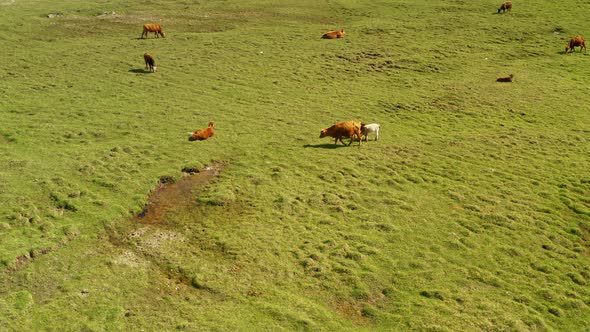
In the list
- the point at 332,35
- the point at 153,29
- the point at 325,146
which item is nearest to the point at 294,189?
the point at 325,146

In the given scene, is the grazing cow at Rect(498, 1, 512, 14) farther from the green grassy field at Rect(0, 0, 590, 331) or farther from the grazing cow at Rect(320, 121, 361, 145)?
the grazing cow at Rect(320, 121, 361, 145)

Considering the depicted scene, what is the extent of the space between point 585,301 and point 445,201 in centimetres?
520

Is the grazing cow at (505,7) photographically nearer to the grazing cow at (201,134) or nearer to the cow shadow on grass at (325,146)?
the cow shadow on grass at (325,146)

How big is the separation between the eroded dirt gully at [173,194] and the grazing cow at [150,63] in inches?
546

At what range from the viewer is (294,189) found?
1609cm

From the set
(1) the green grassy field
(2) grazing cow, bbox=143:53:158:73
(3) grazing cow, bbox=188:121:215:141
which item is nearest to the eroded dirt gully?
(1) the green grassy field

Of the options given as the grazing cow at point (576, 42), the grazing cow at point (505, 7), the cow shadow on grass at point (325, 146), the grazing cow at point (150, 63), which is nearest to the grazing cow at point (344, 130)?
the cow shadow on grass at point (325, 146)

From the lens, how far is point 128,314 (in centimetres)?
1034

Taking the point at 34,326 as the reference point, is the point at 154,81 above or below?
above

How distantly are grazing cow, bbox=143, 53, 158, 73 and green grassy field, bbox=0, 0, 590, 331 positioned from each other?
0.44 m

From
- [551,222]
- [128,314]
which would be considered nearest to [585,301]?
[551,222]

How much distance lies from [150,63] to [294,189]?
56.2ft

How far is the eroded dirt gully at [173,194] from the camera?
47.0ft

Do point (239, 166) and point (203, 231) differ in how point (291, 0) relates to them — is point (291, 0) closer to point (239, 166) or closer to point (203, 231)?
point (239, 166)
